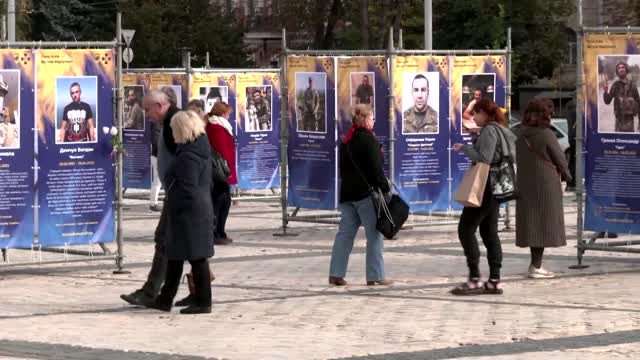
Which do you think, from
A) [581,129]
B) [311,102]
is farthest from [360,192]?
[311,102]

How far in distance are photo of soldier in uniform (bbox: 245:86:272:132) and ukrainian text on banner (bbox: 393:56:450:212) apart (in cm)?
572

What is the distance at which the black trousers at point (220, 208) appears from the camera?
18.3 meters

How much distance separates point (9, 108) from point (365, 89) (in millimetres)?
5433

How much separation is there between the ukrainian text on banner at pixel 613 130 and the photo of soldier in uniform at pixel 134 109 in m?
10.9

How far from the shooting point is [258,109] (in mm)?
24531

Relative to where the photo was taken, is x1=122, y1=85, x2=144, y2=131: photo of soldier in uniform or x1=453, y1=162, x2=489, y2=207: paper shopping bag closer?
x1=453, y1=162, x2=489, y2=207: paper shopping bag

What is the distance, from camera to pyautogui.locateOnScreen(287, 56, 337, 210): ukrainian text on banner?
1888 centimetres

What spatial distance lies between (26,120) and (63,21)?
47.5 m

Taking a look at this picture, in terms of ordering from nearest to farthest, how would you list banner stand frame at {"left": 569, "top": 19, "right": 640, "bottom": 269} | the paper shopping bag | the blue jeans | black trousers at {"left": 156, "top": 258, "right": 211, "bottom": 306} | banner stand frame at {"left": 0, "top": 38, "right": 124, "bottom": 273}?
1. black trousers at {"left": 156, "top": 258, "right": 211, "bottom": 306}
2. the paper shopping bag
3. the blue jeans
4. banner stand frame at {"left": 0, "top": 38, "right": 124, "bottom": 273}
5. banner stand frame at {"left": 569, "top": 19, "right": 640, "bottom": 269}

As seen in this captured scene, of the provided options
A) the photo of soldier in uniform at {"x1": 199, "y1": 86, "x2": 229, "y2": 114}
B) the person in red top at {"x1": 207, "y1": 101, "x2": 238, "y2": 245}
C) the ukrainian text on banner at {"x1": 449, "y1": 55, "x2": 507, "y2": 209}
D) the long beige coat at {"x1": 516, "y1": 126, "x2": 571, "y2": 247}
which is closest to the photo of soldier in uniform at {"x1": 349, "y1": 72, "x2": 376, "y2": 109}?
the ukrainian text on banner at {"x1": 449, "y1": 55, "x2": 507, "y2": 209}

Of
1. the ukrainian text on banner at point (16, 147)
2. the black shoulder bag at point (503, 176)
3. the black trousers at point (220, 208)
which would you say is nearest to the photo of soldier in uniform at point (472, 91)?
the black trousers at point (220, 208)

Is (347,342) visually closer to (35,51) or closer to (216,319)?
(216,319)

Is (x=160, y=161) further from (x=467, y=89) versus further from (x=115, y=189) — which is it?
(x=467, y=89)

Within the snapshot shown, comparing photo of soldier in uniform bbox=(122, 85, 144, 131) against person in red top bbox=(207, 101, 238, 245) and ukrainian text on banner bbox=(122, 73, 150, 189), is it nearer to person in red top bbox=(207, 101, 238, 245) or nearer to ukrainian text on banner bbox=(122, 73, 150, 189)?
ukrainian text on banner bbox=(122, 73, 150, 189)
